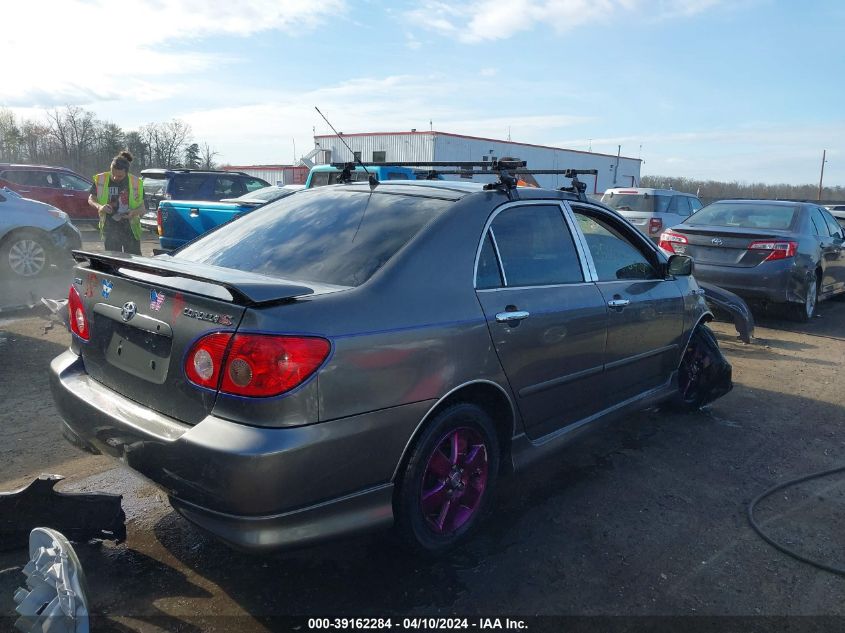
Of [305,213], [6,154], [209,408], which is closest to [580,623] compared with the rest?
[209,408]

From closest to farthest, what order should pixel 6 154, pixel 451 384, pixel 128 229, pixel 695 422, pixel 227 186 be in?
1. pixel 451 384
2. pixel 695 422
3. pixel 128 229
4. pixel 227 186
5. pixel 6 154

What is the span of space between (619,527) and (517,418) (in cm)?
79

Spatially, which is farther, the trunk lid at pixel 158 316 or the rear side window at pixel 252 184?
the rear side window at pixel 252 184

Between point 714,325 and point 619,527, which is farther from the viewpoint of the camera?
point 714,325

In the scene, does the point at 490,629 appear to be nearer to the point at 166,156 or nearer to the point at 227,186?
the point at 227,186

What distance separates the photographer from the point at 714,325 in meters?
8.45

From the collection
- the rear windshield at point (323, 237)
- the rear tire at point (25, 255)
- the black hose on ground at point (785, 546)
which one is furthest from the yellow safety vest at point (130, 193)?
the black hose on ground at point (785, 546)

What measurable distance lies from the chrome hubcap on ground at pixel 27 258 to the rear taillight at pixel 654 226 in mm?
11129

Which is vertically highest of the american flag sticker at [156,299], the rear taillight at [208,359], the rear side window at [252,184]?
the rear side window at [252,184]

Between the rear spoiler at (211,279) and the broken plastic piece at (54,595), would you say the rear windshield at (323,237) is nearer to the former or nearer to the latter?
the rear spoiler at (211,279)

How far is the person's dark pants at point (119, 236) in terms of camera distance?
777cm

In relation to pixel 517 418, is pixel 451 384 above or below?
above

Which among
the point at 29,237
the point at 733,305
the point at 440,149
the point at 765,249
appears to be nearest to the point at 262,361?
the point at 733,305

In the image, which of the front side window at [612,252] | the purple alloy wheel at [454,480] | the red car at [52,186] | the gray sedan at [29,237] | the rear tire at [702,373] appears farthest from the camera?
the red car at [52,186]
